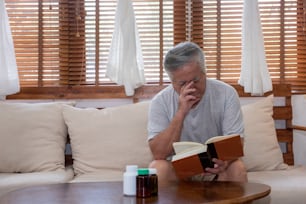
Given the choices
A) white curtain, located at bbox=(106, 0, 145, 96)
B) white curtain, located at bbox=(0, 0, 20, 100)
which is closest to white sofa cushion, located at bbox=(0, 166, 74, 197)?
white curtain, located at bbox=(0, 0, 20, 100)

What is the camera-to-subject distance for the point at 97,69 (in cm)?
341

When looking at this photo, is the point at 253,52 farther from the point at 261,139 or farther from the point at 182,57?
the point at 182,57

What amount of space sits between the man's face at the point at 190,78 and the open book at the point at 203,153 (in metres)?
0.41

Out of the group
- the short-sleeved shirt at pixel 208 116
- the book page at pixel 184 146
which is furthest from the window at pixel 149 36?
the book page at pixel 184 146

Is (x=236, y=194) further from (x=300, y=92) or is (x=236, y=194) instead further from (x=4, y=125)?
(x=300, y=92)

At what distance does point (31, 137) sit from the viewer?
2908 millimetres

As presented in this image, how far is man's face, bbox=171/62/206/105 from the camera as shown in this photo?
2.39 meters

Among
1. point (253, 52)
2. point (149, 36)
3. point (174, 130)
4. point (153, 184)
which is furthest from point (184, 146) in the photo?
point (149, 36)

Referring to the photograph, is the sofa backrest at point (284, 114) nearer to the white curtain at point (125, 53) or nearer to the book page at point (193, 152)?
the white curtain at point (125, 53)

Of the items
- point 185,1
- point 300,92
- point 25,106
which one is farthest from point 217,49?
point 25,106

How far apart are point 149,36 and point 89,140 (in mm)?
905

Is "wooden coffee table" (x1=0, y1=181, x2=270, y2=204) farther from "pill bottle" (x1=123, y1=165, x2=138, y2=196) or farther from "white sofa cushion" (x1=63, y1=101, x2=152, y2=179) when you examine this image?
"white sofa cushion" (x1=63, y1=101, x2=152, y2=179)

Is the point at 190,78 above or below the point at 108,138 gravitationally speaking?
above

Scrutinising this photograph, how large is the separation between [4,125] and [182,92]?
1.14m
